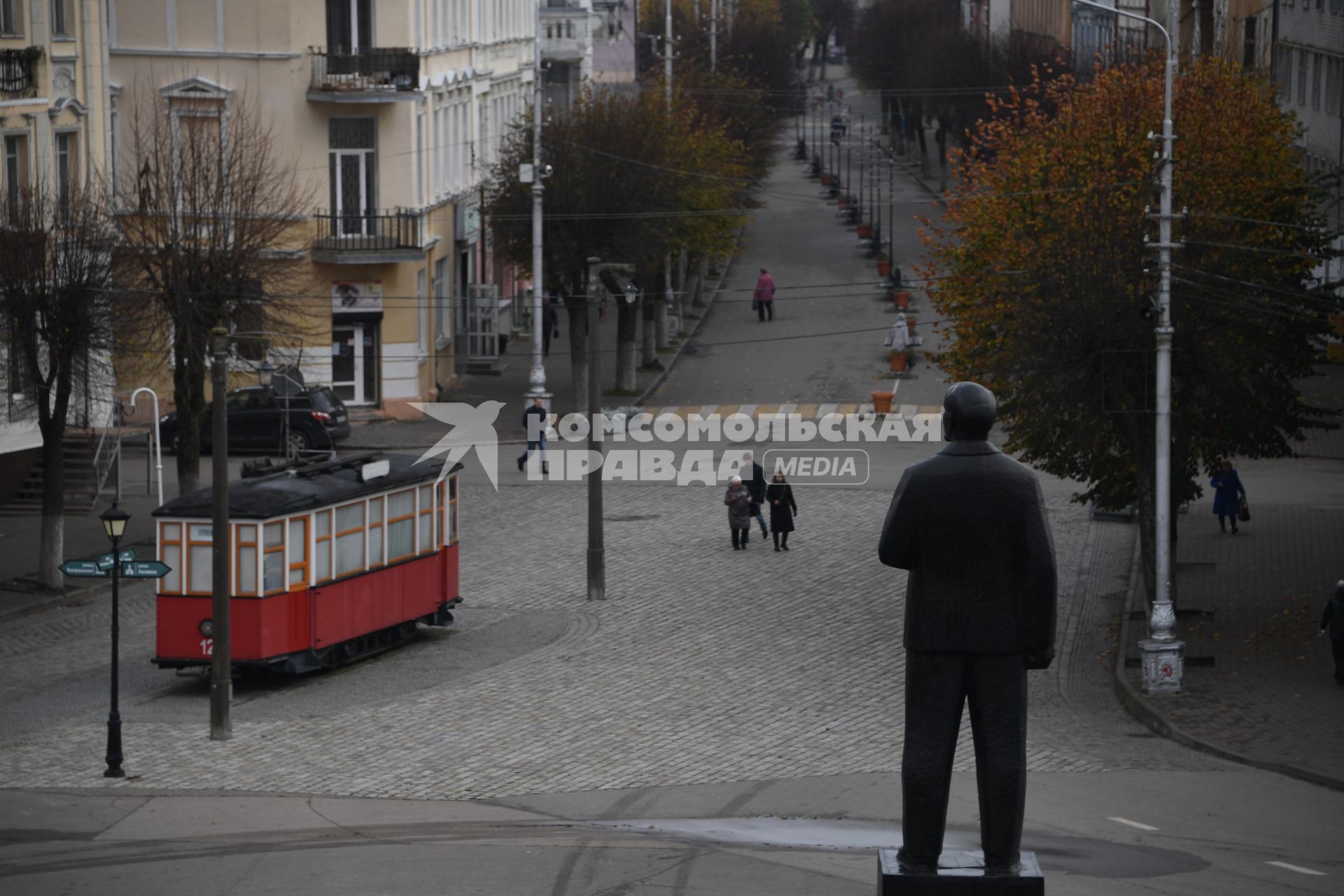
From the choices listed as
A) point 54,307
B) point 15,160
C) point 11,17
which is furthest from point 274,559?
point 11,17

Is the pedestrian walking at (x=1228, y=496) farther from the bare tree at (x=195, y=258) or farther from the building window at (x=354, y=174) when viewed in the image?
the building window at (x=354, y=174)

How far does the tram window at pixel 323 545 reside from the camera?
80.7 feet

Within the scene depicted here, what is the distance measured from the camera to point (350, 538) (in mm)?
25469

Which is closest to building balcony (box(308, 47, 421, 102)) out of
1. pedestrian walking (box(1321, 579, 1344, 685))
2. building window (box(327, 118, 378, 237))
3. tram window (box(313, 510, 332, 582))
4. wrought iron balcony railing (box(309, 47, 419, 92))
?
wrought iron balcony railing (box(309, 47, 419, 92))

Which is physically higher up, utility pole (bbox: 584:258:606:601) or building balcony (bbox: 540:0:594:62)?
building balcony (bbox: 540:0:594:62)

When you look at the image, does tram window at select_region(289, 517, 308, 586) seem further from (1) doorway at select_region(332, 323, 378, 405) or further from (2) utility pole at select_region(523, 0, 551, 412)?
(1) doorway at select_region(332, 323, 378, 405)

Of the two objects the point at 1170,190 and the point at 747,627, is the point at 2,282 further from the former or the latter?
the point at 1170,190

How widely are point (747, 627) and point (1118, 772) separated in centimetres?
852

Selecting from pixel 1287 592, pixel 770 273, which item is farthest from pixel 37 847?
pixel 770 273

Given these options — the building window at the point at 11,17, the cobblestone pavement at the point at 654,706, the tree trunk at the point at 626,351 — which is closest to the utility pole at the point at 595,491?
the cobblestone pavement at the point at 654,706

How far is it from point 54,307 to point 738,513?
1163cm

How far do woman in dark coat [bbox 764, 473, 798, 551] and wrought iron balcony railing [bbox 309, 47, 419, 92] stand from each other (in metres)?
17.8

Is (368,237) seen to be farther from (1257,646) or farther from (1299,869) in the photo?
(1299,869)

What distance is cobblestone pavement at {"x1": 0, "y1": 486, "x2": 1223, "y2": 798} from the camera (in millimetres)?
20672
